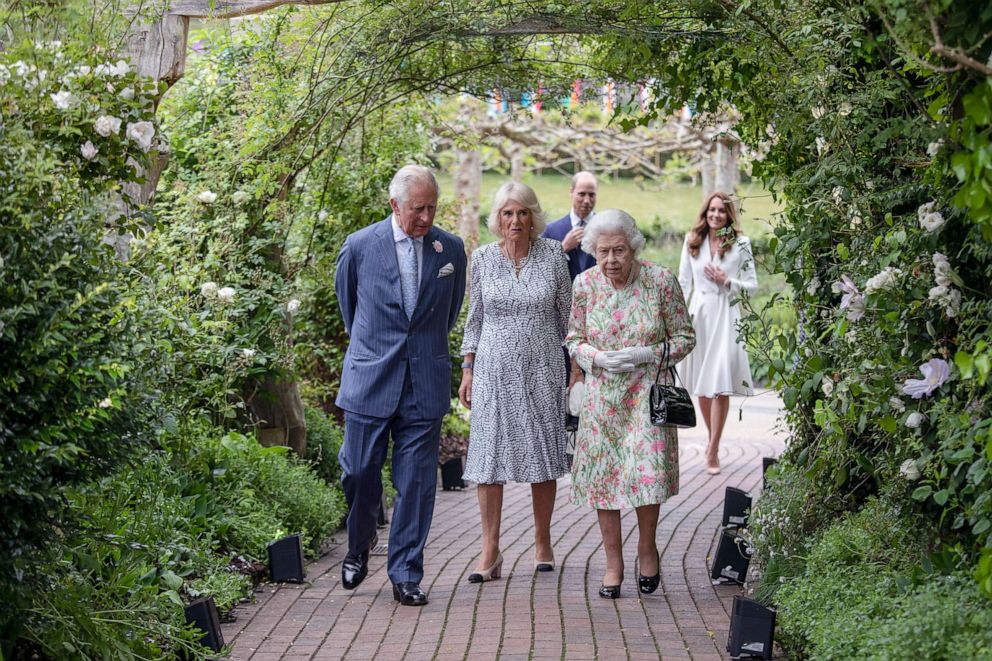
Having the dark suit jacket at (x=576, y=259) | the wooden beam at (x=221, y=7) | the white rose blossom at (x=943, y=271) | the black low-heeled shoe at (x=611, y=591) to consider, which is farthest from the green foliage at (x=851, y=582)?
the wooden beam at (x=221, y=7)

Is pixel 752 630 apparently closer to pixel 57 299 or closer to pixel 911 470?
pixel 911 470

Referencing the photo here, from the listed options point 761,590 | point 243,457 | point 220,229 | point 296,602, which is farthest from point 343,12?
point 761,590

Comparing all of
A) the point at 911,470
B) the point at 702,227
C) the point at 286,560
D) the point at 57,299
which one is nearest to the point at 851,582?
the point at 911,470

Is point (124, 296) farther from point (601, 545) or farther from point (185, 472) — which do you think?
point (601, 545)

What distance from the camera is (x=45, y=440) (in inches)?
150

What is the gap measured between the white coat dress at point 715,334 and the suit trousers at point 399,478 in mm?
4310

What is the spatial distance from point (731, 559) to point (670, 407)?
0.95 meters

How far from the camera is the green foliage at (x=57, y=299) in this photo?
12.3 ft

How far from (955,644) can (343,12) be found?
485 centimetres

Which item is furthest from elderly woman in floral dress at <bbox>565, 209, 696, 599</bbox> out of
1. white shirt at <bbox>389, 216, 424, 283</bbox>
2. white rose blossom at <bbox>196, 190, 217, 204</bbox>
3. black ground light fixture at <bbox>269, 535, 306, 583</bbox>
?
white rose blossom at <bbox>196, 190, 217, 204</bbox>

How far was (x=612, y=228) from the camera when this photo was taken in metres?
6.12

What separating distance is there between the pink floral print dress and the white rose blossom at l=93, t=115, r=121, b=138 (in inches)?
105

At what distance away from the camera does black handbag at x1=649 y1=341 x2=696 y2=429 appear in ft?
19.5

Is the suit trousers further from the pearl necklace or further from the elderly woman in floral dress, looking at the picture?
the pearl necklace
